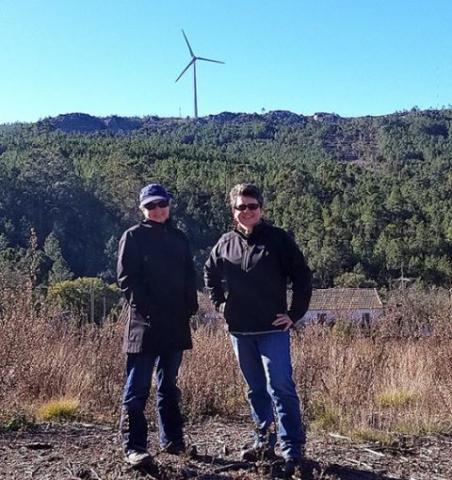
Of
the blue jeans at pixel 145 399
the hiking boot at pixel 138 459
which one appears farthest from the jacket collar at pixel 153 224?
the hiking boot at pixel 138 459

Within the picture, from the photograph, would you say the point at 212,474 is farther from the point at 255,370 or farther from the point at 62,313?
the point at 62,313

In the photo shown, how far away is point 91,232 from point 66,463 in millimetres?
48325

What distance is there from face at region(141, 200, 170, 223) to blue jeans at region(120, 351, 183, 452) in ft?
2.46

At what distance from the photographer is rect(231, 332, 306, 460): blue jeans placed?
3518 millimetres

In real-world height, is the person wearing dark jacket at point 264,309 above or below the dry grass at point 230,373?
above

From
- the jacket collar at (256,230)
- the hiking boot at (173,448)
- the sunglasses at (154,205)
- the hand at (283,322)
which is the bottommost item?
the hiking boot at (173,448)

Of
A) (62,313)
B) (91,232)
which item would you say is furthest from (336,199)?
(62,313)

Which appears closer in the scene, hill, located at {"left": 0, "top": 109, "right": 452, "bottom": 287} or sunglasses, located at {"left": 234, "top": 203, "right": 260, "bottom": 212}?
sunglasses, located at {"left": 234, "top": 203, "right": 260, "bottom": 212}

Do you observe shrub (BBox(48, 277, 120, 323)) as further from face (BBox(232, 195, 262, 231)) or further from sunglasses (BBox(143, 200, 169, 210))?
face (BBox(232, 195, 262, 231))

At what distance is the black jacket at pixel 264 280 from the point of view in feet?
11.9

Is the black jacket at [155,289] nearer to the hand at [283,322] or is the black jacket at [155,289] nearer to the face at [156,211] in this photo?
the face at [156,211]

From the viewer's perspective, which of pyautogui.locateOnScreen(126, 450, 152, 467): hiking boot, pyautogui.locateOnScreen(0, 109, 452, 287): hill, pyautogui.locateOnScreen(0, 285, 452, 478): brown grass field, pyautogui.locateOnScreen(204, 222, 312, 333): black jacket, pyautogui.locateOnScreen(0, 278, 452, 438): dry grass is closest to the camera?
pyautogui.locateOnScreen(126, 450, 152, 467): hiking boot

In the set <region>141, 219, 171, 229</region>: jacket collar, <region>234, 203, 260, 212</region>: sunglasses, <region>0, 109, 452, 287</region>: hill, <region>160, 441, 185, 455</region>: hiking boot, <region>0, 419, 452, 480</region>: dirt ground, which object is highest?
<region>0, 109, 452, 287</region>: hill

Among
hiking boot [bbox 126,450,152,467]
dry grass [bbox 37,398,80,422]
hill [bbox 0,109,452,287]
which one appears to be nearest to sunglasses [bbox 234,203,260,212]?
hiking boot [bbox 126,450,152,467]
